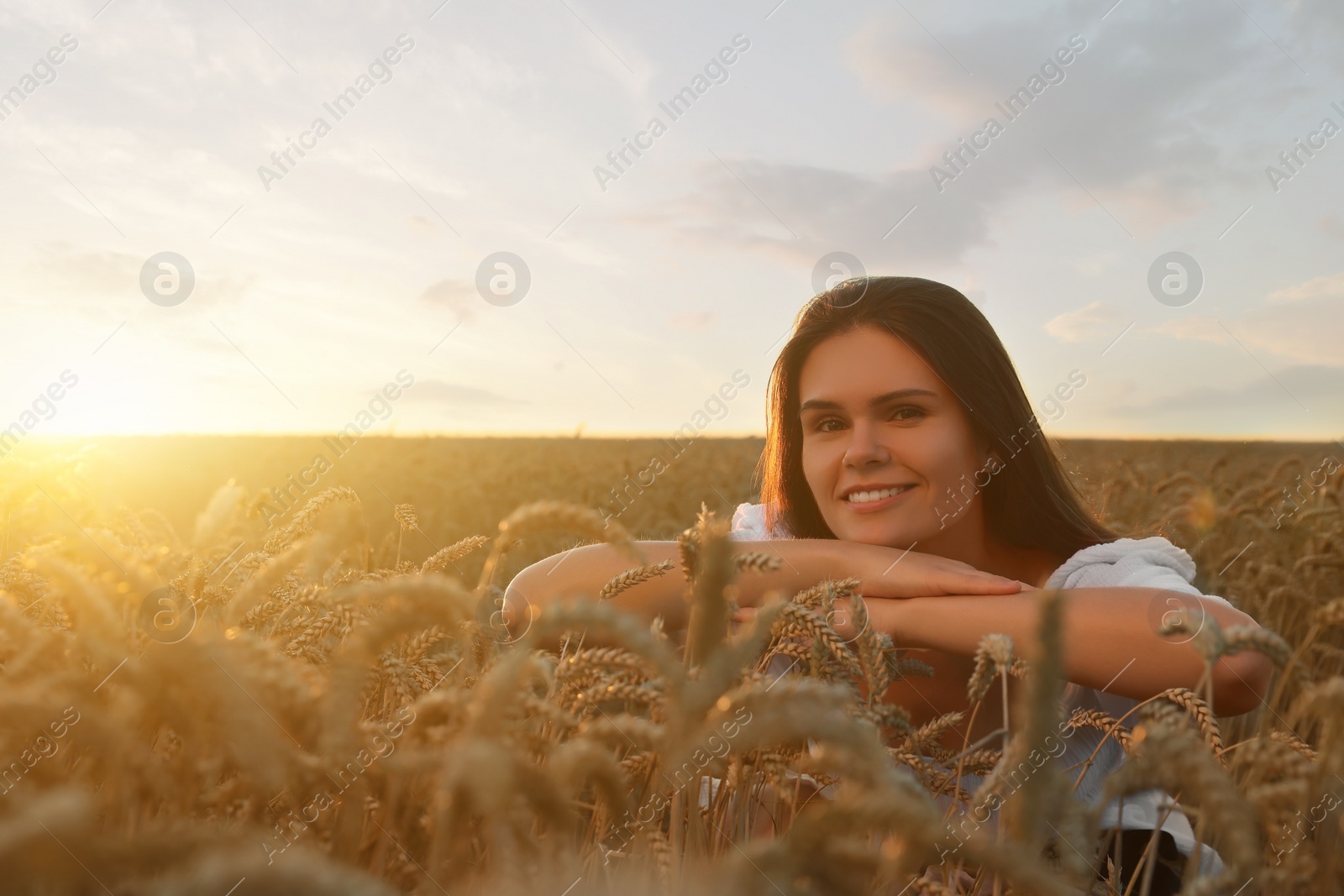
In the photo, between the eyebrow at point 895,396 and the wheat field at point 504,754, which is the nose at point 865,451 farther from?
the wheat field at point 504,754

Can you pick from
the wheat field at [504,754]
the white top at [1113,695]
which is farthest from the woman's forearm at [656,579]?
the wheat field at [504,754]

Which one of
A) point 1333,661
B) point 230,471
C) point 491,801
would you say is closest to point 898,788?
point 491,801

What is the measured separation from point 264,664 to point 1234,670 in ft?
7.52

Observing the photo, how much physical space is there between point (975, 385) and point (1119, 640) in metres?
1.48

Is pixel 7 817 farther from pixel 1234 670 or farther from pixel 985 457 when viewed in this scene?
pixel 985 457

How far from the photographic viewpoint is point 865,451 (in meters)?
3.14

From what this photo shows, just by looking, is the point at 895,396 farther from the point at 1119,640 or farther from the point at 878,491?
the point at 1119,640

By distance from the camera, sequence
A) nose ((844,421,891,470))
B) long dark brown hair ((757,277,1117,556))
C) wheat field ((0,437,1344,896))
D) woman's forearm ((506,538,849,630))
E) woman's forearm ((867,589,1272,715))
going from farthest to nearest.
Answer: long dark brown hair ((757,277,1117,556))
nose ((844,421,891,470))
woman's forearm ((506,538,849,630))
woman's forearm ((867,589,1272,715))
wheat field ((0,437,1344,896))

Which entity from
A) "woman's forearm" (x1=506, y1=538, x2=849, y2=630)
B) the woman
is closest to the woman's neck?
the woman

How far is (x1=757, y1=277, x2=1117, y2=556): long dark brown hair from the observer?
3453 millimetres

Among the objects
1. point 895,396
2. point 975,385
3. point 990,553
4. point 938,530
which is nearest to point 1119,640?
point 938,530

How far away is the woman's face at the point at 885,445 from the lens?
3178mm

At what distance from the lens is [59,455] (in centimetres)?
262

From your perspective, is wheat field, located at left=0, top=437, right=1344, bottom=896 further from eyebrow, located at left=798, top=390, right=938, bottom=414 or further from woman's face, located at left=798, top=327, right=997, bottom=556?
eyebrow, located at left=798, top=390, right=938, bottom=414
